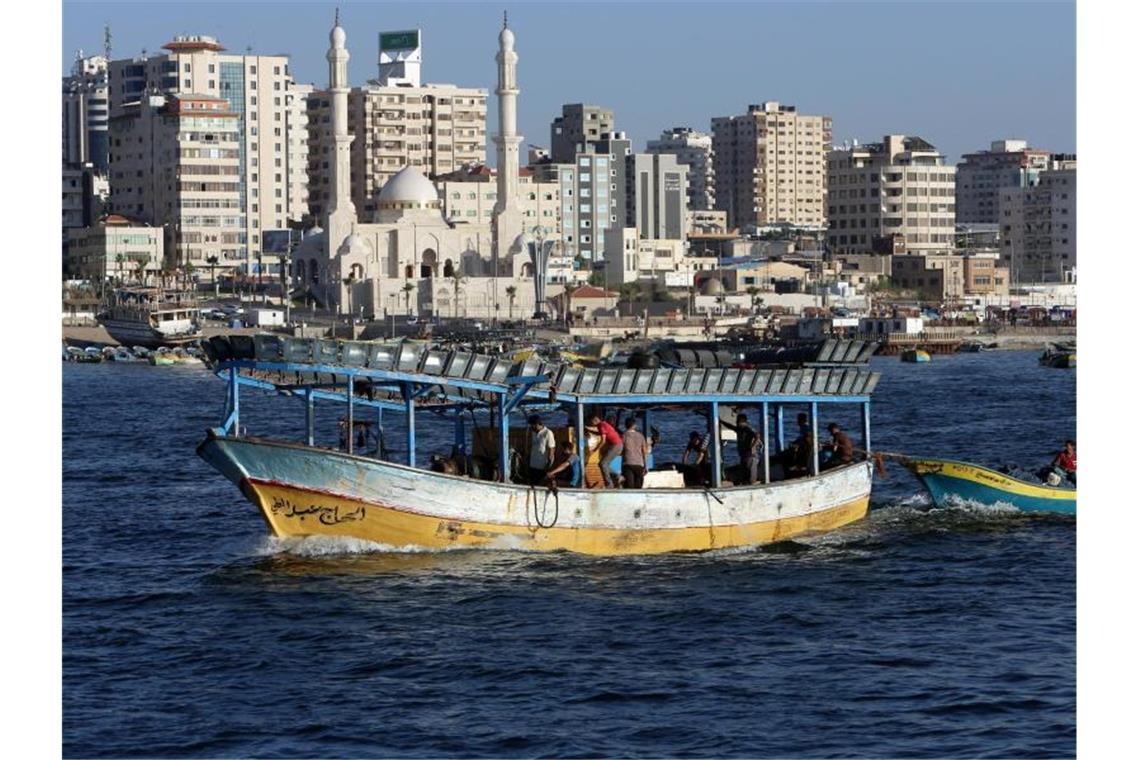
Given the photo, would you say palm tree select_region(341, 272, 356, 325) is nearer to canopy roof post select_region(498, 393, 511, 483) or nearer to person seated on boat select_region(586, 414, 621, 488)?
person seated on boat select_region(586, 414, 621, 488)

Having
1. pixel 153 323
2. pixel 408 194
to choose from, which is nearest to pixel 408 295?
pixel 408 194

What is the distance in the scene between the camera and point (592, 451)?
34.2 metres

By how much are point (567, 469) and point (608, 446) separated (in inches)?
32.1

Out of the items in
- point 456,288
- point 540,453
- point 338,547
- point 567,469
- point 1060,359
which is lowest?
point 338,547

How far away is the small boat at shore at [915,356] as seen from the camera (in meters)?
138

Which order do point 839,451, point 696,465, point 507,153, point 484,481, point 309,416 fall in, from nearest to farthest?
point 484,481, point 309,416, point 696,465, point 839,451, point 507,153

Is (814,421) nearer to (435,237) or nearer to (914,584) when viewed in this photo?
(914,584)

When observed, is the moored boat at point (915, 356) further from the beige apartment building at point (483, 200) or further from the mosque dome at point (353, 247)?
the beige apartment building at point (483, 200)

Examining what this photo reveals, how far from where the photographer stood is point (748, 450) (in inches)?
1446

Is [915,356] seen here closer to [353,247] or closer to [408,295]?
[408,295]

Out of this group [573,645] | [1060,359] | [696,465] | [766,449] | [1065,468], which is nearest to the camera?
[573,645]

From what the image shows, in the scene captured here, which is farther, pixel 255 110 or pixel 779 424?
pixel 255 110

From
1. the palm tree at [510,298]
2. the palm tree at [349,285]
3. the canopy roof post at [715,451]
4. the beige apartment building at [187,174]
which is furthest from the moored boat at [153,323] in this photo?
the canopy roof post at [715,451]

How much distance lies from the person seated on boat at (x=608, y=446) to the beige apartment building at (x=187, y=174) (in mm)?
148583
